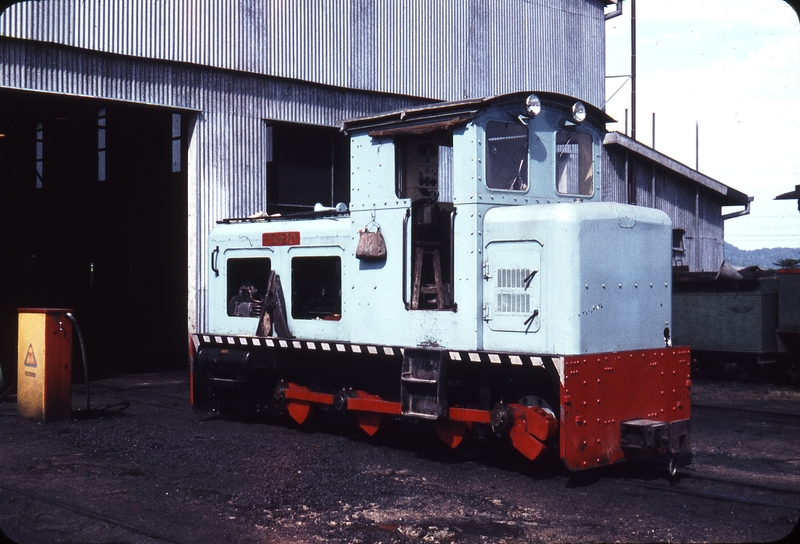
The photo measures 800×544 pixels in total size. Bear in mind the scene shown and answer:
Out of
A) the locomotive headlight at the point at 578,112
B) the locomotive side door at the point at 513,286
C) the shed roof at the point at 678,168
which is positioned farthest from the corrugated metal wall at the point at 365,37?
the locomotive side door at the point at 513,286

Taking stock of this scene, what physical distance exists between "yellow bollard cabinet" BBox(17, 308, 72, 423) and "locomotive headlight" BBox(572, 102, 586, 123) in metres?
7.01

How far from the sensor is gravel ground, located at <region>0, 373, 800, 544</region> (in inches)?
240

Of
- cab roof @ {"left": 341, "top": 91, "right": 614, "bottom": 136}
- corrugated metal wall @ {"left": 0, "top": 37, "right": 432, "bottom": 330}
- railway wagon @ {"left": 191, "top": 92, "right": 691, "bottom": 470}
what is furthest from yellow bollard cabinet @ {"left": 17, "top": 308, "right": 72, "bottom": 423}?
cab roof @ {"left": 341, "top": 91, "right": 614, "bottom": 136}

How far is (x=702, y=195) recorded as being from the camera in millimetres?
24875

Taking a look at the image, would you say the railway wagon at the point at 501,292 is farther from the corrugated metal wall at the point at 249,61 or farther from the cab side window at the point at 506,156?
the corrugated metal wall at the point at 249,61

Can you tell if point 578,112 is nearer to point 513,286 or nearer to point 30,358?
point 513,286

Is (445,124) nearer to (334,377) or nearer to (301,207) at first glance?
(334,377)

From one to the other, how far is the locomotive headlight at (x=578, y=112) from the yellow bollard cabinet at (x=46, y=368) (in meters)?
7.01

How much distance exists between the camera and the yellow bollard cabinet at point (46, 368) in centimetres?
1088

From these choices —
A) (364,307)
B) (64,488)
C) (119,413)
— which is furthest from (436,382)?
(119,413)

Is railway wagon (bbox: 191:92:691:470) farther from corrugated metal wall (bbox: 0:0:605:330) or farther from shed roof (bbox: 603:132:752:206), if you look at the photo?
shed roof (bbox: 603:132:752:206)

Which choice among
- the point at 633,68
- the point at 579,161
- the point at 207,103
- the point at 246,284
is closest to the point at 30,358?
the point at 246,284

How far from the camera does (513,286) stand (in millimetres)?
7824

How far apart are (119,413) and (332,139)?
28.7ft
